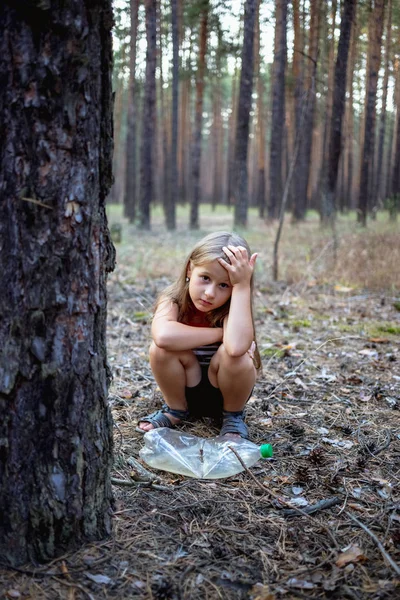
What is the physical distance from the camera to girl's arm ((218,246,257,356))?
243cm

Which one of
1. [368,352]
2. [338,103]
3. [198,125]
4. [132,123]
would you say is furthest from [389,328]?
[132,123]

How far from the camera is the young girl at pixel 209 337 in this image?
2.46 metres

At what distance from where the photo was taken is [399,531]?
6.44 feet

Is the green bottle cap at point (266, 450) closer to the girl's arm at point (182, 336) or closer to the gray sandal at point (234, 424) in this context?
the gray sandal at point (234, 424)

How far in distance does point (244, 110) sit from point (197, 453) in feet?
33.2

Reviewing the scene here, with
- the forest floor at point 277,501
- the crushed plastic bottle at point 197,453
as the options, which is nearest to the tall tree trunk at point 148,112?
the forest floor at point 277,501

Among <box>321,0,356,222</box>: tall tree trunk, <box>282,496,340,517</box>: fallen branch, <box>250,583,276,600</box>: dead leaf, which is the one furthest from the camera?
<box>321,0,356,222</box>: tall tree trunk

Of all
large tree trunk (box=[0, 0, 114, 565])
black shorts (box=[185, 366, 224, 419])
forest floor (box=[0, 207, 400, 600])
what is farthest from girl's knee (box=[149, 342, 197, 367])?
large tree trunk (box=[0, 0, 114, 565])

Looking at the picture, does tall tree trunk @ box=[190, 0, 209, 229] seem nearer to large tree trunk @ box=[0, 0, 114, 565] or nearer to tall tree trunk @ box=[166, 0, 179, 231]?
tall tree trunk @ box=[166, 0, 179, 231]

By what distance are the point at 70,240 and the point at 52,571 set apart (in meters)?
1.02

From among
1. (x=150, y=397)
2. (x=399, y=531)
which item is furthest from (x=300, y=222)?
(x=399, y=531)

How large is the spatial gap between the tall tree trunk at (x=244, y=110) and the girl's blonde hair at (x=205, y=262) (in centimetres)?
877

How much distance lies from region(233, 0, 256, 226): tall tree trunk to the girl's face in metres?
8.95

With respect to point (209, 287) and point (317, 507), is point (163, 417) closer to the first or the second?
point (209, 287)
